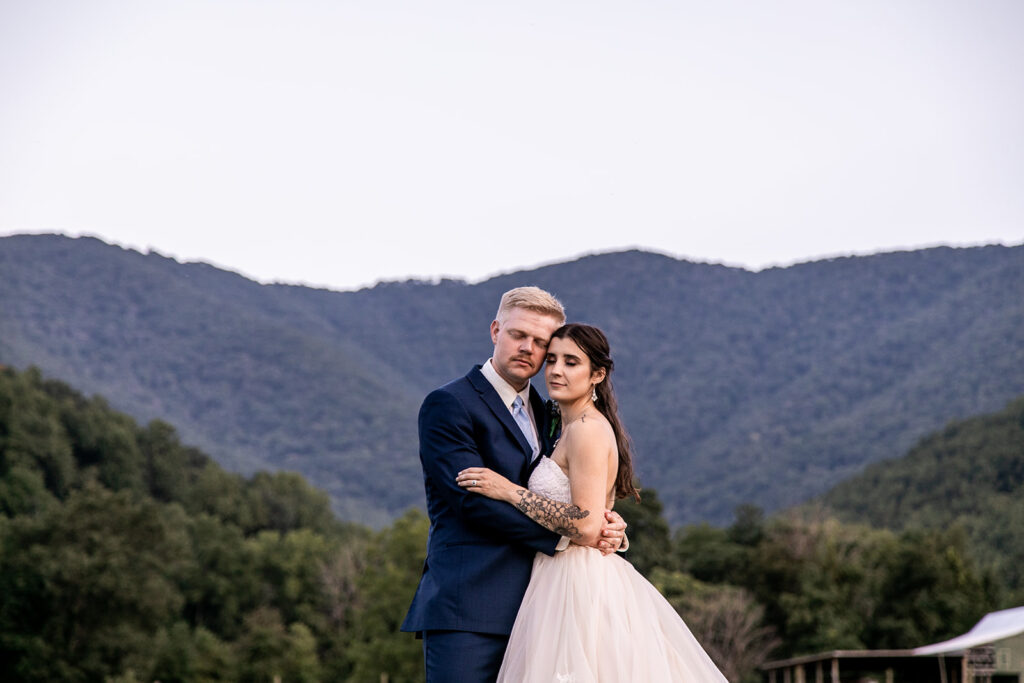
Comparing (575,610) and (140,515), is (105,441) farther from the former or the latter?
(575,610)

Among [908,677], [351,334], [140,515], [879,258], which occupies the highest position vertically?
[879,258]

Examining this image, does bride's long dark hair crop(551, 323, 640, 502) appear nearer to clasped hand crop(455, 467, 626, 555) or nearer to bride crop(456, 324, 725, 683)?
bride crop(456, 324, 725, 683)

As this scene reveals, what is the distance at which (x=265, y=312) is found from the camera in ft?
630

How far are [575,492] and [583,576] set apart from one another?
1.33 feet

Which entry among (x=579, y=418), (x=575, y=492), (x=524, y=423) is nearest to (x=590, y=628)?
(x=575, y=492)

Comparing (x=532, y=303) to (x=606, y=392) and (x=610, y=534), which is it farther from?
(x=610, y=534)

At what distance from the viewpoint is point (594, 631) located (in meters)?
5.95

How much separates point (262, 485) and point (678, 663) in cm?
8214

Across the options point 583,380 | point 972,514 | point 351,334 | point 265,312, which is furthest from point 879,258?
point 583,380

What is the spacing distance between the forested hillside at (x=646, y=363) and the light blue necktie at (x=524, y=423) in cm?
11524

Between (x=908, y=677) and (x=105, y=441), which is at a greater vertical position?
(x=105, y=441)

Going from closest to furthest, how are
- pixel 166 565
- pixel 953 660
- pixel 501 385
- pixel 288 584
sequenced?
pixel 501 385 → pixel 953 660 → pixel 166 565 → pixel 288 584

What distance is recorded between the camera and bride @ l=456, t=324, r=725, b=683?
5.86 metres

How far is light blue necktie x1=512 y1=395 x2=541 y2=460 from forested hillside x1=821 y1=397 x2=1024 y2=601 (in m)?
76.5
